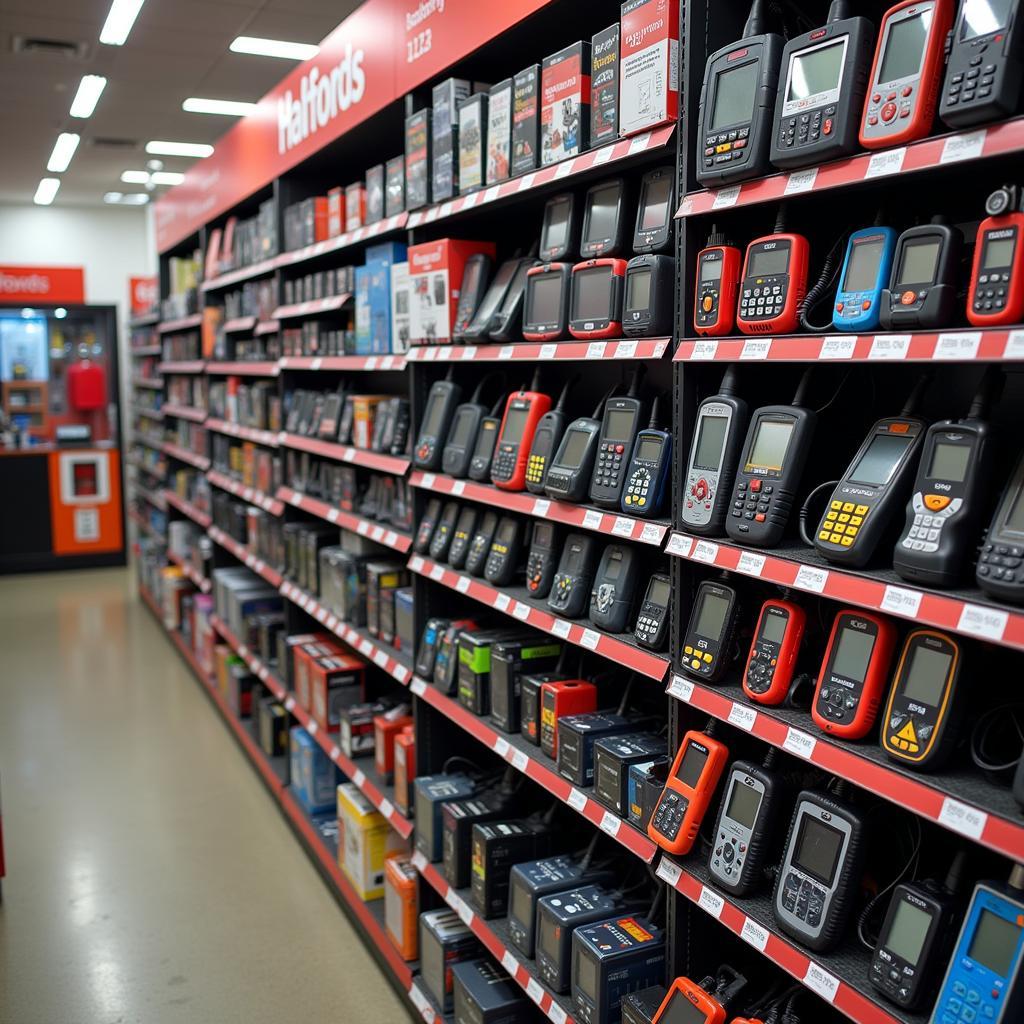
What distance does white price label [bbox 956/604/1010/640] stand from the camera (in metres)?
1.44

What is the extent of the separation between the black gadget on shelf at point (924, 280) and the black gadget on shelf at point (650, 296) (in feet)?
1.98

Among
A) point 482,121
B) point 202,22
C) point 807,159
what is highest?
point 202,22

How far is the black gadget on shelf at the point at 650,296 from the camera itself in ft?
7.23

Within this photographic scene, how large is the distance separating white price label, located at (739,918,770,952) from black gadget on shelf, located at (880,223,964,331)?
3.64ft

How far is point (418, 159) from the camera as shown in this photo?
332 centimetres

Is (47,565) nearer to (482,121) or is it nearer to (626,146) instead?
(482,121)

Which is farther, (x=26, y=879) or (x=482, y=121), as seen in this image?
(x=26, y=879)

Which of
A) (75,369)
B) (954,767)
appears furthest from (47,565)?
(954,767)

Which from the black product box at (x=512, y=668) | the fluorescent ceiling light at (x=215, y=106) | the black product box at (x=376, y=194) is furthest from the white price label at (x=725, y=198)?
the fluorescent ceiling light at (x=215, y=106)

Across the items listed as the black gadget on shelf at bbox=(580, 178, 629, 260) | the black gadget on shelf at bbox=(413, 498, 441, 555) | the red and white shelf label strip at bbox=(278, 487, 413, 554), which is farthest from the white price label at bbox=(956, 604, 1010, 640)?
the red and white shelf label strip at bbox=(278, 487, 413, 554)

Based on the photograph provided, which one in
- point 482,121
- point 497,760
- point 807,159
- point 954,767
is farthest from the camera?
point 497,760

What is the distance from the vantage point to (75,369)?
11414 mm

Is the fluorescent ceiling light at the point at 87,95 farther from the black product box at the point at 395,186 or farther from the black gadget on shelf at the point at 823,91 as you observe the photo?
the black gadget on shelf at the point at 823,91

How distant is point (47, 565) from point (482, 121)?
9.55 meters
